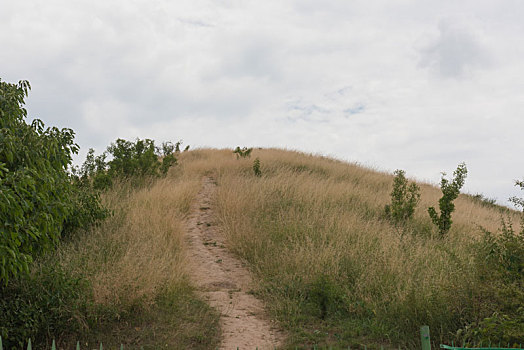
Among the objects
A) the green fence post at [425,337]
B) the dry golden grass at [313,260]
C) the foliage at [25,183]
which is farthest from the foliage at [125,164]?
the green fence post at [425,337]

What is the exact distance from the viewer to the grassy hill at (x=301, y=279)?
5963 millimetres

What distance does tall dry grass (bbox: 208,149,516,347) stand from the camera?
6164 millimetres

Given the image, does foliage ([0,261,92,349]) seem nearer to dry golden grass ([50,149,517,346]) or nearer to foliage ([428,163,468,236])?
dry golden grass ([50,149,517,346])

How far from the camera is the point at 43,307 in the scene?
6043 millimetres

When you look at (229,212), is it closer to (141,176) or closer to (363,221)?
(363,221)

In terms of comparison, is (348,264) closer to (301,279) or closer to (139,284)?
(301,279)

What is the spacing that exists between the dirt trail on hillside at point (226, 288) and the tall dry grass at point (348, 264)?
0.30 meters

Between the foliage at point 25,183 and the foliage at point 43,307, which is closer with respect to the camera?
the foliage at point 25,183

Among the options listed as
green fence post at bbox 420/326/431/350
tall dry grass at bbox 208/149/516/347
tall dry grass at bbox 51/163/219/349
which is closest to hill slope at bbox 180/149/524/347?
tall dry grass at bbox 208/149/516/347

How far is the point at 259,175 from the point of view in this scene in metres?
17.2

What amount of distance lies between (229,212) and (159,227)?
2.56 meters

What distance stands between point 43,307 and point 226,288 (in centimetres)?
340

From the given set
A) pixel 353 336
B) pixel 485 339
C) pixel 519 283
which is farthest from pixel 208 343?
pixel 519 283

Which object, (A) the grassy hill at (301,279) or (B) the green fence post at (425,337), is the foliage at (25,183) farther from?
(B) the green fence post at (425,337)
